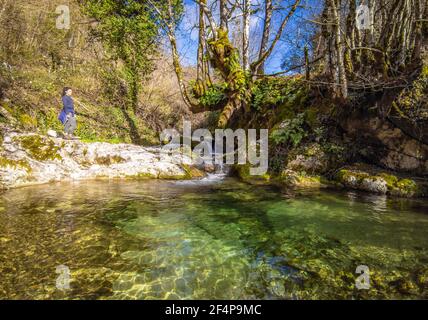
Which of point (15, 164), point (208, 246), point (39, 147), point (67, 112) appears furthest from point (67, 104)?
point (208, 246)

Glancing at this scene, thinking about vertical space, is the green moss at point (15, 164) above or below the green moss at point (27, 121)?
below

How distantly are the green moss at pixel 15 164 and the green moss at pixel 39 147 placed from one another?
1.39 feet

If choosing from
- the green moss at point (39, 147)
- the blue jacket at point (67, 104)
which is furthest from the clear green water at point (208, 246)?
the blue jacket at point (67, 104)

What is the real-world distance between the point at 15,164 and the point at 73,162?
4.98 ft

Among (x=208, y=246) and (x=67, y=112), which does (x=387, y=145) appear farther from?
(x=67, y=112)

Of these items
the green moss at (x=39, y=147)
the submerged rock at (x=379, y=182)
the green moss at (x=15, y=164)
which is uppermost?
the green moss at (x=39, y=147)

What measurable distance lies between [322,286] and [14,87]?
42.5 ft

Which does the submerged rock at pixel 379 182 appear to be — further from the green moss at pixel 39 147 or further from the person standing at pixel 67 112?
the person standing at pixel 67 112

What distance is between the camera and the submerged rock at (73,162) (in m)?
7.14

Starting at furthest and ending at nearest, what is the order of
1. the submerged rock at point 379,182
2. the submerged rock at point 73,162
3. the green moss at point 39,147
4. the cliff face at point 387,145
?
1. the green moss at point 39,147
2. the cliff face at point 387,145
3. the submerged rock at point 73,162
4. the submerged rock at point 379,182

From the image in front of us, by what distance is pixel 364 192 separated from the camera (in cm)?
705
